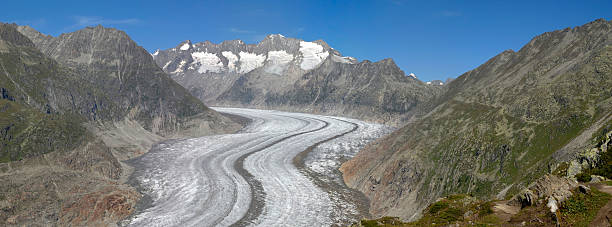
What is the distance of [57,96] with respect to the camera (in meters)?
73.3

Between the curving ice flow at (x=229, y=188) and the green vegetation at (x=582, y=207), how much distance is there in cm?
2742

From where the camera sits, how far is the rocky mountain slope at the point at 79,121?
132 feet

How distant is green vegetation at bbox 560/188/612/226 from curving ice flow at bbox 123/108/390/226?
2742 centimetres

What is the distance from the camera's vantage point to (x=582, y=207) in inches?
503

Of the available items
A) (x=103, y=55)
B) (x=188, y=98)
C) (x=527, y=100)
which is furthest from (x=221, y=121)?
(x=527, y=100)

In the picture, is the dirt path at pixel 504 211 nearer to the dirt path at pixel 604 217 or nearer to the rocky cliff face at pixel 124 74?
the dirt path at pixel 604 217

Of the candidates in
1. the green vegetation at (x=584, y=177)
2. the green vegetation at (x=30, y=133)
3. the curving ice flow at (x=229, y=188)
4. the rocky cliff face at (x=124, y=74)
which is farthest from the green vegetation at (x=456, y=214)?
the rocky cliff face at (x=124, y=74)

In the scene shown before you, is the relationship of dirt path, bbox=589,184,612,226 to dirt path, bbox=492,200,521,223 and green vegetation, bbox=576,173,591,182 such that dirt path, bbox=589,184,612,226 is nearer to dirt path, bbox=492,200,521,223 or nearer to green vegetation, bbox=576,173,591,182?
dirt path, bbox=492,200,521,223

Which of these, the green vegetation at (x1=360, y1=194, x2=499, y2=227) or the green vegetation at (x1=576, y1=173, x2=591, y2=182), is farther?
the green vegetation at (x1=360, y1=194, x2=499, y2=227)

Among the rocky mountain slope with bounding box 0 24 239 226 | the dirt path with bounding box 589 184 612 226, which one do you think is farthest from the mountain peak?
the dirt path with bounding box 589 184 612 226

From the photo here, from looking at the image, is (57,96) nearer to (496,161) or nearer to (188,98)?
(188,98)

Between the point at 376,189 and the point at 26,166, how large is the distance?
148 feet

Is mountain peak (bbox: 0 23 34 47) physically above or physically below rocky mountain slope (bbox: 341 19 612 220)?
above

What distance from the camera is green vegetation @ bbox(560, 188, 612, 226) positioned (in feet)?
40.8
